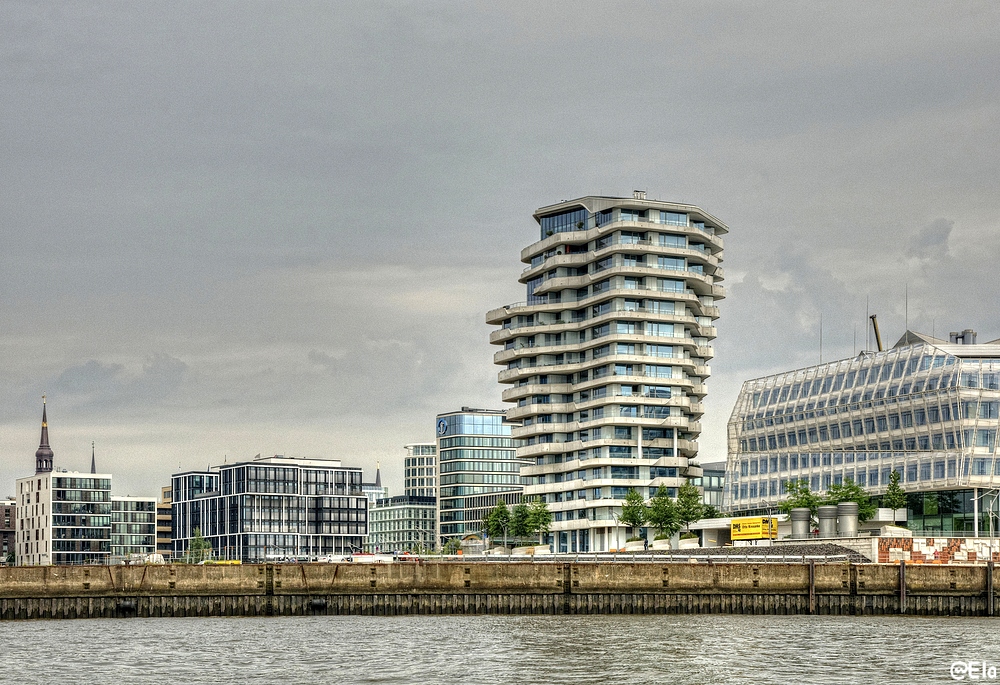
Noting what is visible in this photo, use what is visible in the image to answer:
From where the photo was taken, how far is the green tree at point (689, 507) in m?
188

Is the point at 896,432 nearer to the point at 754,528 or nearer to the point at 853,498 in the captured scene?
the point at 853,498

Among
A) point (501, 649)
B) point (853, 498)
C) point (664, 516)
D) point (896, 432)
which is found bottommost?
point (501, 649)

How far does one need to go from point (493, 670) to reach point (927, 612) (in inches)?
1639

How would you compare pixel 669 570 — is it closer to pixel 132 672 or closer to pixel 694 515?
pixel 132 672

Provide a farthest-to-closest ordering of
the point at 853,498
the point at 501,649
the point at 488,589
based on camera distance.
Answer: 1. the point at 853,498
2. the point at 488,589
3. the point at 501,649

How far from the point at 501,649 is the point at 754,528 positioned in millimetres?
96110

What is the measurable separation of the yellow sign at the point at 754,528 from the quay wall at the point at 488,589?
207ft

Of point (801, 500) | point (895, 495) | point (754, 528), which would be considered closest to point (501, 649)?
point (801, 500)

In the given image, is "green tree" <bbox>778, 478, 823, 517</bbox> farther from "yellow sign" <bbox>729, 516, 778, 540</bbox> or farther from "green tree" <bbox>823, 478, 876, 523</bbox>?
"yellow sign" <bbox>729, 516, 778, 540</bbox>

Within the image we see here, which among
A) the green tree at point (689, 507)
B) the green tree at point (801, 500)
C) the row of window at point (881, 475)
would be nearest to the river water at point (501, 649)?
the green tree at point (801, 500)

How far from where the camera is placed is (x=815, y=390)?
190m

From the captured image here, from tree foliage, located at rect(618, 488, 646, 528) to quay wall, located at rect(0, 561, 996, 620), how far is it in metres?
92.5

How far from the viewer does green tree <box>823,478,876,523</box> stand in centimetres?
15638

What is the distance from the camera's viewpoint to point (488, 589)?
9919cm
